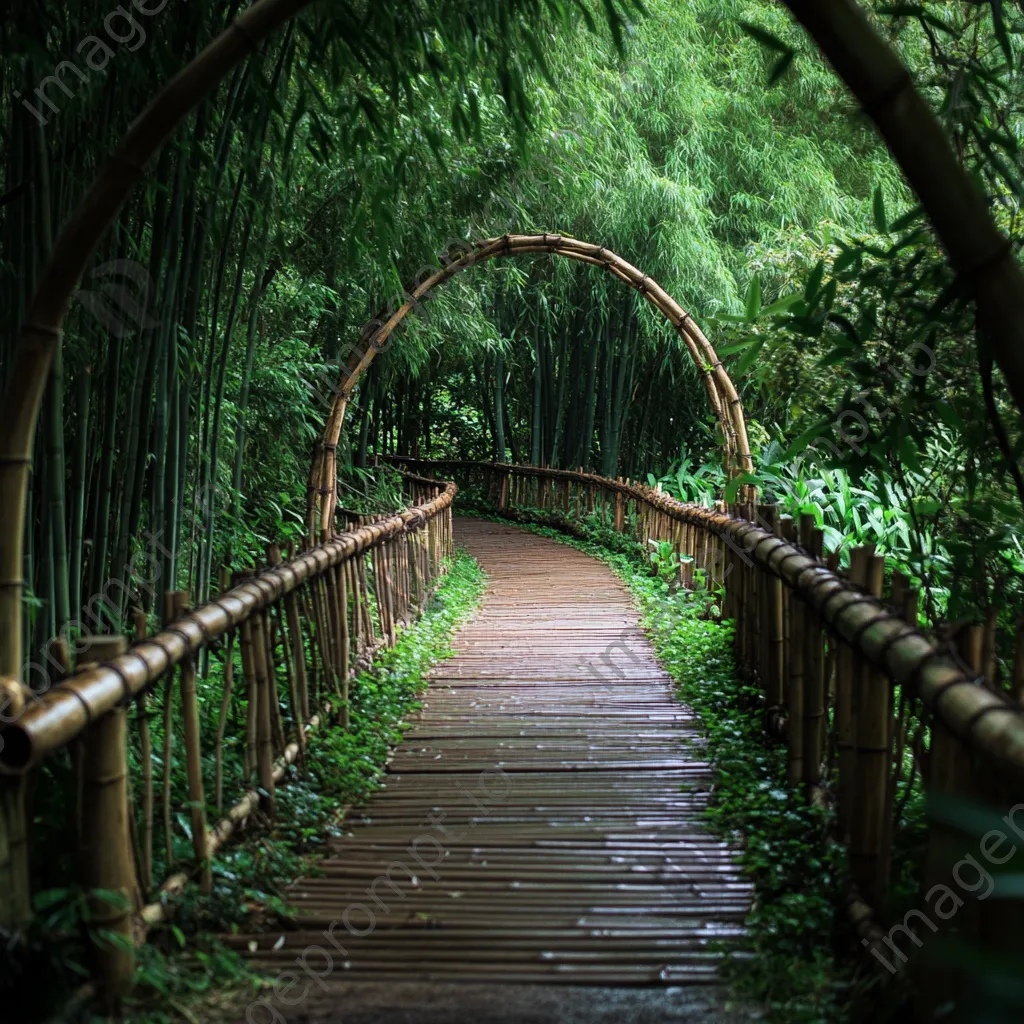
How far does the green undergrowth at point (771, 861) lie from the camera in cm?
177

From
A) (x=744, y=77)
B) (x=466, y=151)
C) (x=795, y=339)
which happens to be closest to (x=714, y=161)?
(x=744, y=77)

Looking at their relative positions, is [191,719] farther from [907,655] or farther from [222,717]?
[907,655]

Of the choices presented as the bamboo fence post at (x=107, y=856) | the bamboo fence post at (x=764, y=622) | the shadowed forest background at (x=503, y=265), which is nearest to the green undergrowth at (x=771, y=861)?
the bamboo fence post at (x=764, y=622)

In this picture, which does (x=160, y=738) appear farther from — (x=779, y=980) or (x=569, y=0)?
(x=569, y=0)

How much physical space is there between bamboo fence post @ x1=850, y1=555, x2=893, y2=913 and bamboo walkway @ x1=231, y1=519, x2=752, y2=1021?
284 millimetres

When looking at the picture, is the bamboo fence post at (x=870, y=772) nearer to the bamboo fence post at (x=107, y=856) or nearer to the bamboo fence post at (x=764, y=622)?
the bamboo fence post at (x=764, y=622)

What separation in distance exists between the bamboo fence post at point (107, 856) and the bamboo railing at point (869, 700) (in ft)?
4.07

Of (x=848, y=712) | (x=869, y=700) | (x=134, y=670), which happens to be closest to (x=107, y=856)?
(x=134, y=670)

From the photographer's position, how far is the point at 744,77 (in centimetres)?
800

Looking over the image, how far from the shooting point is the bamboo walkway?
1.98 m

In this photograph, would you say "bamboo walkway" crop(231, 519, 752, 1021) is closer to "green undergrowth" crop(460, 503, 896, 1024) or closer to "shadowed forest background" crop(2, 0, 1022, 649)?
"green undergrowth" crop(460, 503, 896, 1024)

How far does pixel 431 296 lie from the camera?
20.2 feet

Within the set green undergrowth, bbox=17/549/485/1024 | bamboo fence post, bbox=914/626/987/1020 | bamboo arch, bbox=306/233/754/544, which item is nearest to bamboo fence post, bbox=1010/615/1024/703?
bamboo fence post, bbox=914/626/987/1020

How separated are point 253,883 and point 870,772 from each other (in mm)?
1302
